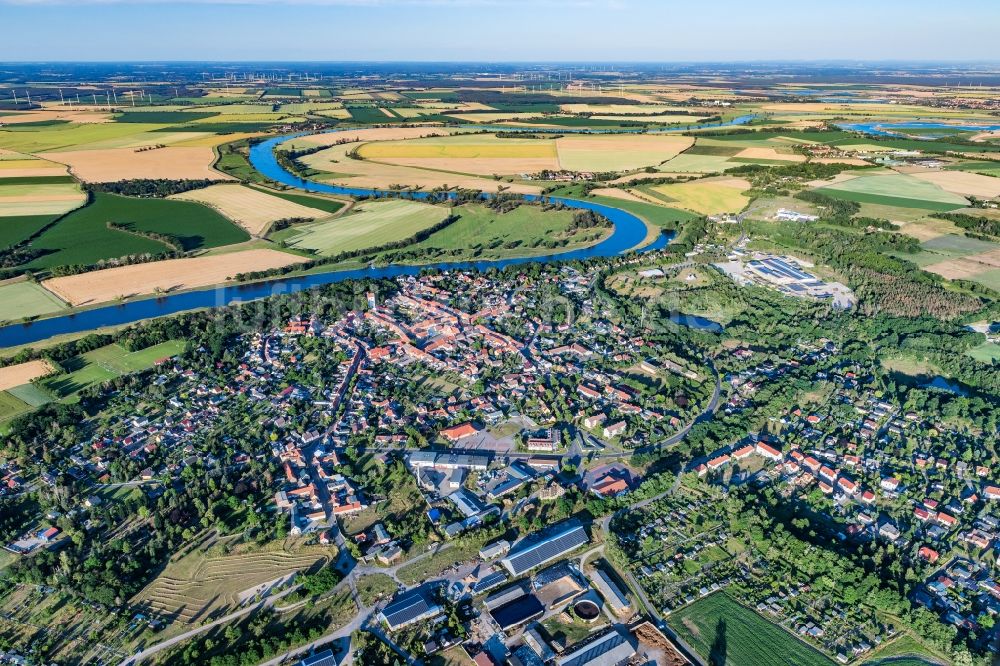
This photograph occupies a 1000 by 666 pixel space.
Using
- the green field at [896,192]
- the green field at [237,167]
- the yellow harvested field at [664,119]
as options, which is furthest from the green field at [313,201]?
the yellow harvested field at [664,119]

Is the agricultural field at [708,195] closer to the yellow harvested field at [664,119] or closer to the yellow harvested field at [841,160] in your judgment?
the yellow harvested field at [841,160]

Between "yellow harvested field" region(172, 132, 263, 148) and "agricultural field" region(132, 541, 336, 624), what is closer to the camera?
"agricultural field" region(132, 541, 336, 624)

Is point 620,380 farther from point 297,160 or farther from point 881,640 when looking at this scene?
point 297,160

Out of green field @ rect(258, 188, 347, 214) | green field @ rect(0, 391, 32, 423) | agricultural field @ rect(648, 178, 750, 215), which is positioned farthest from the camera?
agricultural field @ rect(648, 178, 750, 215)

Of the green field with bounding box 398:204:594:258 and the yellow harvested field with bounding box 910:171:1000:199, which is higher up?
the yellow harvested field with bounding box 910:171:1000:199

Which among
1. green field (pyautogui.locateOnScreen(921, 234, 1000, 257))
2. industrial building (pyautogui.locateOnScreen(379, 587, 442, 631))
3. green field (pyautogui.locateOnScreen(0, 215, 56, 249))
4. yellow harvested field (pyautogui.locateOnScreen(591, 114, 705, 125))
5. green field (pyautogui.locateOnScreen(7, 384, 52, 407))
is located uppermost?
yellow harvested field (pyautogui.locateOnScreen(591, 114, 705, 125))

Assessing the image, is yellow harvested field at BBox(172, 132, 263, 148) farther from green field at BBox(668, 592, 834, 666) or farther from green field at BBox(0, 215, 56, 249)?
green field at BBox(668, 592, 834, 666)

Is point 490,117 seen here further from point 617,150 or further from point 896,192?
point 896,192

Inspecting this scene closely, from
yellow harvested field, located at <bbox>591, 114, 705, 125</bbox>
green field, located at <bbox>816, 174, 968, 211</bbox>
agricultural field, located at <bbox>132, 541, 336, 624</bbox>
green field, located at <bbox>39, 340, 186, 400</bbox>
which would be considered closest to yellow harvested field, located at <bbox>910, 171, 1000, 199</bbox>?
green field, located at <bbox>816, 174, 968, 211</bbox>

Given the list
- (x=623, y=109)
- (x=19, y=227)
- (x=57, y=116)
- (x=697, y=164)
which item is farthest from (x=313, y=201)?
(x=623, y=109)
